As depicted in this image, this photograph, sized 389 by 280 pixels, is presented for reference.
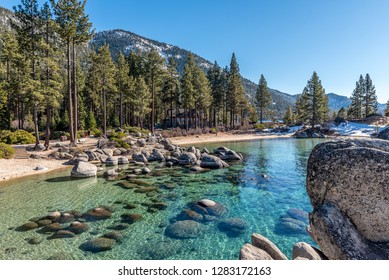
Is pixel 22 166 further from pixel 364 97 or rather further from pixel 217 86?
pixel 364 97

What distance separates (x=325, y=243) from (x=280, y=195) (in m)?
9.26

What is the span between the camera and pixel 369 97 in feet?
234

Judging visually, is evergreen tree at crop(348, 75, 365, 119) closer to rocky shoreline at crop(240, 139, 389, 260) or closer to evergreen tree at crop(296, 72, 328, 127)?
evergreen tree at crop(296, 72, 328, 127)

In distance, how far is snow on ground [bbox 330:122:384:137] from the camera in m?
55.0

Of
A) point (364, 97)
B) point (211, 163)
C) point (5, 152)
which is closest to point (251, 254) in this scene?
point (211, 163)

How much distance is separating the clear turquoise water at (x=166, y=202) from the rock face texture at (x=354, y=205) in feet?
11.1

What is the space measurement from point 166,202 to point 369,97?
276 ft

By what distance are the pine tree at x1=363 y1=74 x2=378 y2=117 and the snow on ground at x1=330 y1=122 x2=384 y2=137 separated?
12432mm

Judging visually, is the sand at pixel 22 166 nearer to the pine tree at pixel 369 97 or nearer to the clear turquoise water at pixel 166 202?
the clear turquoise water at pixel 166 202

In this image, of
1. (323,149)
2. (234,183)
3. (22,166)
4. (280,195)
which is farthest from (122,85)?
(323,149)

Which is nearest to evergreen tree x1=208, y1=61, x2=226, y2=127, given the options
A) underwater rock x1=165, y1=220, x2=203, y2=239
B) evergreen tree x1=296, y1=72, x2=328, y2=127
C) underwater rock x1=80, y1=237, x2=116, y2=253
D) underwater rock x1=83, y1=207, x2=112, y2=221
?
evergreen tree x1=296, y1=72, x2=328, y2=127

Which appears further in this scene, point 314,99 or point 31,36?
point 314,99

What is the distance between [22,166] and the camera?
18.4 m

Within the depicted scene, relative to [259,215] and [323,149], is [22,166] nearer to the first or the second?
[259,215]
